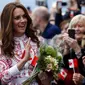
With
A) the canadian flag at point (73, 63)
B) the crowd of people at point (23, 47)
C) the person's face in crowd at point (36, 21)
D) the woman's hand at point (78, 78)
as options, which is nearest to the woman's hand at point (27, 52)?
the crowd of people at point (23, 47)

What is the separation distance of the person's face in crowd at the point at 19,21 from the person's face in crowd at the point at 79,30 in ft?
2.34

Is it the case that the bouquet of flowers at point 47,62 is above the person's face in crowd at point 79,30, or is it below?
below

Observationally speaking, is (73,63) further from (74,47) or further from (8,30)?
(8,30)

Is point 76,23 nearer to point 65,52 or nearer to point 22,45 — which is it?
point 65,52

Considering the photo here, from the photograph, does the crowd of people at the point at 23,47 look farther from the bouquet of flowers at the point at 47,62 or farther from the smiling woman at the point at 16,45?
the bouquet of flowers at the point at 47,62

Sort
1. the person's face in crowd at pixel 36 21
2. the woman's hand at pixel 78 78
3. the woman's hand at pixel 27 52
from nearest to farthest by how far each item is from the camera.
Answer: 1. the woman's hand at pixel 27 52
2. the woman's hand at pixel 78 78
3. the person's face in crowd at pixel 36 21

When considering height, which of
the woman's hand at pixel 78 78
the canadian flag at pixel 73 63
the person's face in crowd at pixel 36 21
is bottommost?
the person's face in crowd at pixel 36 21

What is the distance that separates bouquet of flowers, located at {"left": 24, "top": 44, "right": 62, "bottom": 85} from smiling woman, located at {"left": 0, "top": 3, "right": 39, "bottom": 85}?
4.5 inches

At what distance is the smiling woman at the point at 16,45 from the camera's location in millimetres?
4656

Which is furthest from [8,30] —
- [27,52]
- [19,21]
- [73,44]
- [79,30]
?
[79,30]

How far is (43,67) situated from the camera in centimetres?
468

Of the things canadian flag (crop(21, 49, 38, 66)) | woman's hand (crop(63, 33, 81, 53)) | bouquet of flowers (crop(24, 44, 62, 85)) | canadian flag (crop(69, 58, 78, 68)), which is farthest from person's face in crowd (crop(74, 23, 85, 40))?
canadian flag (crop(21, 49, 38, 66))

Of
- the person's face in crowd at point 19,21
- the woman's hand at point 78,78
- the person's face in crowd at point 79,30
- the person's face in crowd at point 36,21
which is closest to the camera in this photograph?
the person's face in crowd at point 19,21

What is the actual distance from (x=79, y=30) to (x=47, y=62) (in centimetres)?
77
